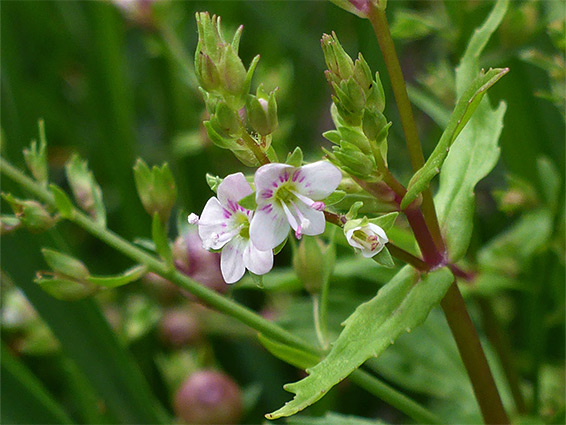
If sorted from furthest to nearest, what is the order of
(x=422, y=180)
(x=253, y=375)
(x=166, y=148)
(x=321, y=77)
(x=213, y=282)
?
(x=321, y=77) < (x=166, y=148) < (x=253, y=375) < (x=213, y=282) < (x=422, y=180)

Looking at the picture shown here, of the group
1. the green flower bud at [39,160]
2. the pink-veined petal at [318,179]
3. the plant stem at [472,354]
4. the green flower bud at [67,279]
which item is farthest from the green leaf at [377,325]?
the green flower bud at [39,160]

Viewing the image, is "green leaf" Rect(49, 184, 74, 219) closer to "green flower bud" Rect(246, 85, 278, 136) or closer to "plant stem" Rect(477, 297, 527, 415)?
"green flower bud" Rect(246, 85, 278, 136)

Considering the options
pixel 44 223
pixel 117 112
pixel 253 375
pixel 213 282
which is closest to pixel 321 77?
pixel 117 112

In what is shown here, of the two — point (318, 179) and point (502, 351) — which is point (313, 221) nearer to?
point (318, 179)

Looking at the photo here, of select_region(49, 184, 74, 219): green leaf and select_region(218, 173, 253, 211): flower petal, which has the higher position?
select_region(218, 173, 253, 211): flower petal

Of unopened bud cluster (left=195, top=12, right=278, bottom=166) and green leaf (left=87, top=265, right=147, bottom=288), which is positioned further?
green leaf (left=87, top=265, right=147, bottom=288)

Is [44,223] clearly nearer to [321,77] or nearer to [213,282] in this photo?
[213,282]

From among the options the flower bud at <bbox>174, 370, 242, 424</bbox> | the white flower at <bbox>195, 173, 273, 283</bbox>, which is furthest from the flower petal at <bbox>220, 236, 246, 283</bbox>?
the flower bud at <bbox>174, 370, 242, 424</bbox>
